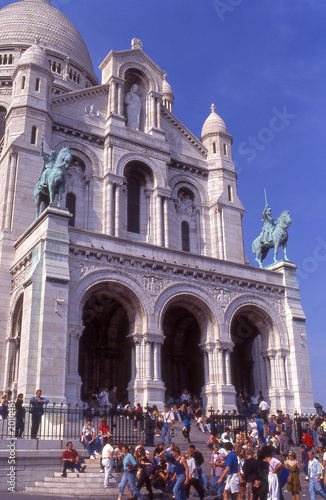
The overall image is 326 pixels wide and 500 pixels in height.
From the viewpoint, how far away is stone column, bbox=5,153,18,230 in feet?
94.9

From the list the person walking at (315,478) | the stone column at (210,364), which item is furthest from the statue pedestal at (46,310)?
the person walking at (315,478)

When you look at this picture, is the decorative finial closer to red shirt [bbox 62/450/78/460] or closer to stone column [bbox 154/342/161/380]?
stone column [bbox 154/342/161/380]

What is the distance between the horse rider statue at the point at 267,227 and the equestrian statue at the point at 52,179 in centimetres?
1318

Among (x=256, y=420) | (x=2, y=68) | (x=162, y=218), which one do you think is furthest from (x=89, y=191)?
(x=2, y=68)

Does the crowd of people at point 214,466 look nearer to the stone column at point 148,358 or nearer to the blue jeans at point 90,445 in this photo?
the blue jeans at point 90,445

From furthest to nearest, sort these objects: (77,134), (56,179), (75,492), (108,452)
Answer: (77,134) < (56,179) < (108,452) < (75,492)

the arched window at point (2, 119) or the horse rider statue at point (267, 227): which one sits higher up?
the arched window at point (2, 119)

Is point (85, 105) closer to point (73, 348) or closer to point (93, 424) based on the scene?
point (73, 348)

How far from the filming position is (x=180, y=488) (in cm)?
1366

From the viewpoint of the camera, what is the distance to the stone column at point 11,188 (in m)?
28.9

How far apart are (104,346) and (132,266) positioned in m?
5.91

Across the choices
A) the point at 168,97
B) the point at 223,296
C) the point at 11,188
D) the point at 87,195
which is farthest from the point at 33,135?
the point at 168,97

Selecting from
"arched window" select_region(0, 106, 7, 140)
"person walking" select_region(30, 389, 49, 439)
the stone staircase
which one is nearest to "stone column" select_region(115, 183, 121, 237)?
"person walking" select_region(30, 389, 49, 439)

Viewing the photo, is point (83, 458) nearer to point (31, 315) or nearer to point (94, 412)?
point (94, 412)
